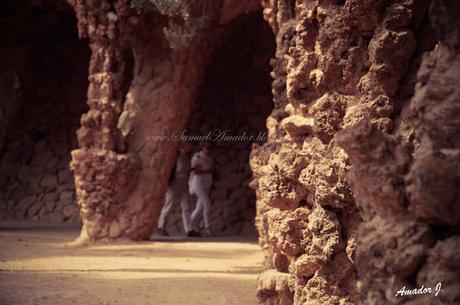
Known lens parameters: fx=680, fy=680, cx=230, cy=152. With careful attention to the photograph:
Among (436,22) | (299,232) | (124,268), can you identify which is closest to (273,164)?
(299,232)

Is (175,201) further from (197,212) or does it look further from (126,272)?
(126,272)

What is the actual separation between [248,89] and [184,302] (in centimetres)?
940

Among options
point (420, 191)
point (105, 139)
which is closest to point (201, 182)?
point (105, 139)

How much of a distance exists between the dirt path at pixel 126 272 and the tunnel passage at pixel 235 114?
11.0 ft

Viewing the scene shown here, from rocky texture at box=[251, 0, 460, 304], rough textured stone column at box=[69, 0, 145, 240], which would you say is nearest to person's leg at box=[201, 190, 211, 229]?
rough textured stone column at box=[69, 0, 145, 240]

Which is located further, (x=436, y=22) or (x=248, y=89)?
(x=248, y=89)

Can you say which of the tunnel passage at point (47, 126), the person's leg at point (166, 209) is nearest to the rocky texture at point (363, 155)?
the person's leg at point (166, 209)

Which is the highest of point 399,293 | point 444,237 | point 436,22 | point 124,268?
point 436,22

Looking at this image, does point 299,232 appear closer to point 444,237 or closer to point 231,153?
point 444,237

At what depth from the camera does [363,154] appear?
2.04 metres

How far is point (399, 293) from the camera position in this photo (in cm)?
188

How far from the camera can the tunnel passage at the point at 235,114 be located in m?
13.7

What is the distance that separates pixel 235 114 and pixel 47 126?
4434 mm

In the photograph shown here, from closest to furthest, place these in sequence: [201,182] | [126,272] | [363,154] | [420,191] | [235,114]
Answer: [420,191] → [363,154] → [126,272] → [201,182] → [235,114]
